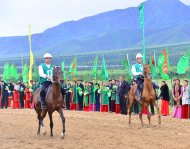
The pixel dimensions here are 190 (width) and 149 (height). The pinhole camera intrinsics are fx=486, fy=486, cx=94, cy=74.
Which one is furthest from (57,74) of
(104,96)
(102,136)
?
(104,96)

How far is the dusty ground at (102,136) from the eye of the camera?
13.2m

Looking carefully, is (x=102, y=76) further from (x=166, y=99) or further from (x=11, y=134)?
(x=11, y=134)

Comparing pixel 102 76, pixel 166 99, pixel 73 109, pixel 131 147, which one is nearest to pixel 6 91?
pixel 73 109

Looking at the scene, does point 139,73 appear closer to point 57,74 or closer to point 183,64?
point 57,74

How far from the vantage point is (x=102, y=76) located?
93.2ft

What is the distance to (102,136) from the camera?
15.0m

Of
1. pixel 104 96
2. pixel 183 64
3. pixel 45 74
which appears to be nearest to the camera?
pixel 45 74

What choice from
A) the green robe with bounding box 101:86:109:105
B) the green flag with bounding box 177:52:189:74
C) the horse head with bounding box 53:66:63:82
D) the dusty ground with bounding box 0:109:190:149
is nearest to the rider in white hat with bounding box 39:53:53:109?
the horse head with bounding box 53:66:63:82

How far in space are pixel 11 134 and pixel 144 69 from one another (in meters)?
5.20

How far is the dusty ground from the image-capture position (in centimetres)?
1320

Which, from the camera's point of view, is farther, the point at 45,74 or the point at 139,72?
the point at 139,72

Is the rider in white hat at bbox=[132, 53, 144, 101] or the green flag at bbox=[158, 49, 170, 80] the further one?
the green flag at bbox=[158, 49, 170, 80]

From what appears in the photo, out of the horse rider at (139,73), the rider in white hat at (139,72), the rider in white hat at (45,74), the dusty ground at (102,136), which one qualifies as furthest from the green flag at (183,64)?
the rider in white hat at (45,74)

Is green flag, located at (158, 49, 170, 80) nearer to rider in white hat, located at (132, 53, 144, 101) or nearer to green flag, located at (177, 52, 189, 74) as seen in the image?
green flag, located at (177, 52, 189, 74)
